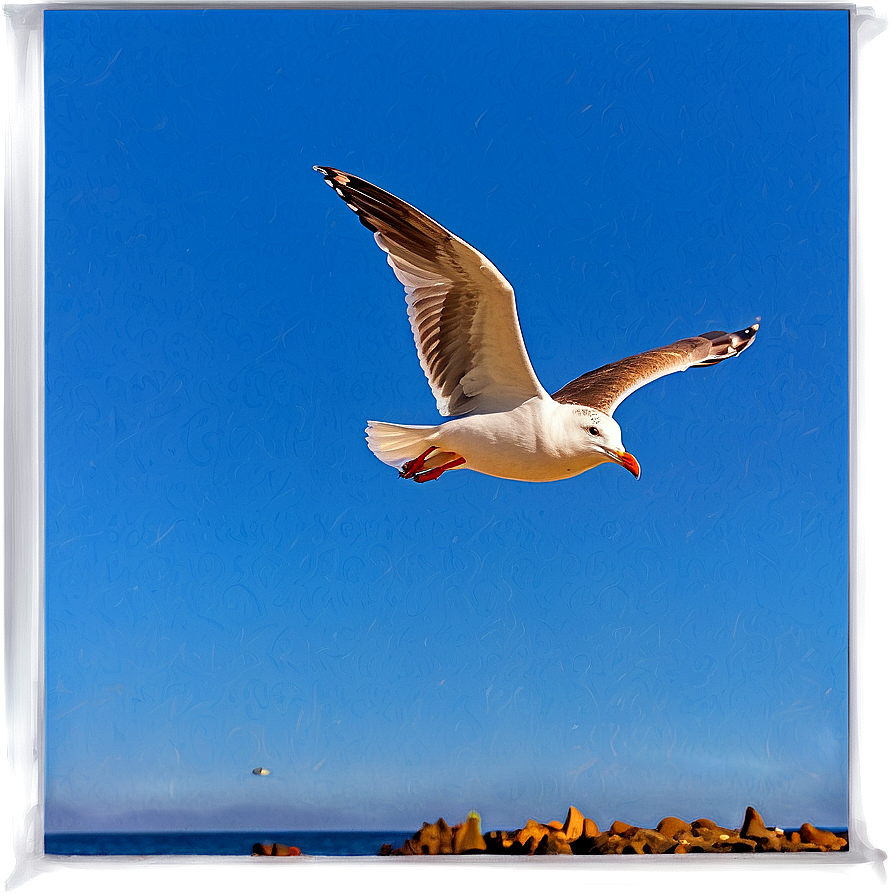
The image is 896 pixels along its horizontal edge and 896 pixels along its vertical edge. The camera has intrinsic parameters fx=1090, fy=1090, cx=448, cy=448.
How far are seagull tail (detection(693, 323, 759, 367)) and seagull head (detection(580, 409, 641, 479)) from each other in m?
0.45

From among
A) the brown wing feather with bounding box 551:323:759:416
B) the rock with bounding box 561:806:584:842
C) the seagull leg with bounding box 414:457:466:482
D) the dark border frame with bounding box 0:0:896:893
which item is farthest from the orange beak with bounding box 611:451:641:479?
the rock with bounding box 561:806:584:842

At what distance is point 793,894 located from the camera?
2869mm

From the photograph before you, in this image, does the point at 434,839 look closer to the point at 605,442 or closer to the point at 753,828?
the point at 753,828

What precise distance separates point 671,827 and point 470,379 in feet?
4.33

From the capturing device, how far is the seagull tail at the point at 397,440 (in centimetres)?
301

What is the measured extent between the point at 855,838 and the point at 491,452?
1.42 meters

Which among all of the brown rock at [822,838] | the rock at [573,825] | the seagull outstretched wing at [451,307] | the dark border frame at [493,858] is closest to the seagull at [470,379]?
the seagull outstretched wing at [451,307]

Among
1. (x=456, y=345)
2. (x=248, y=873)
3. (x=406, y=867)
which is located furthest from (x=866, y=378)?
(x=248, y=873)

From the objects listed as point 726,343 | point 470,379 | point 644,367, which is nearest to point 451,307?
point 470,379

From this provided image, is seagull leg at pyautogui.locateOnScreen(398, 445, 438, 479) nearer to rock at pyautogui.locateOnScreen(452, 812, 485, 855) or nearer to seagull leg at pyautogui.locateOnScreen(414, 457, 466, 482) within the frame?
seagull leg at pyautogui.locateOnScreen(414, 457, 466, 482)

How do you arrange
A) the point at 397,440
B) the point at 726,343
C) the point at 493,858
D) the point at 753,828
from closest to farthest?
the point at 493,858 < the point at 753,828 < the point at 397,440 < the point at 726,343

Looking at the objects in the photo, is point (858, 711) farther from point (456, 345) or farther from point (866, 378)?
point (456, 345)

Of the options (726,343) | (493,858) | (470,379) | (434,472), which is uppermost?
(726,343)

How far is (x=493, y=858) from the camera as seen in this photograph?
9.24 feet
